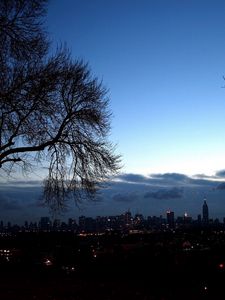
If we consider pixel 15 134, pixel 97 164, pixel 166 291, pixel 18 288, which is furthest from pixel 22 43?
pixel 166 291

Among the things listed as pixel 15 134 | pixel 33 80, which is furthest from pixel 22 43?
pixel 15 134

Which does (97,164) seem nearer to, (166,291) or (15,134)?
(15,134)

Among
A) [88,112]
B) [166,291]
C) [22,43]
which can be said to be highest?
[22,43]

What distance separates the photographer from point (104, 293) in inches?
453

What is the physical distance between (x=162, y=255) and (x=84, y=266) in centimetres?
298

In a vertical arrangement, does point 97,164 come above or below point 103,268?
above

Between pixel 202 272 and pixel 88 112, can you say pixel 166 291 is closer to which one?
pixel 202 272

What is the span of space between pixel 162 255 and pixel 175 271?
1.23m

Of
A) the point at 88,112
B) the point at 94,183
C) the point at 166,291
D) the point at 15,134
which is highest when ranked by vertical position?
the point at 88,112

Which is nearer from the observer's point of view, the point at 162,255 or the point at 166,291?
the point at 166,291

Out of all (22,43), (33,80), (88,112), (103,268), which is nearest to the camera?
(22,43)

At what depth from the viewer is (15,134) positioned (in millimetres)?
12672

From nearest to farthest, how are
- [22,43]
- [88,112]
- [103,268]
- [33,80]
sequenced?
[22,43] < [33,80] < [88,112] < [103,268]

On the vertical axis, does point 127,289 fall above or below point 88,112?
below
